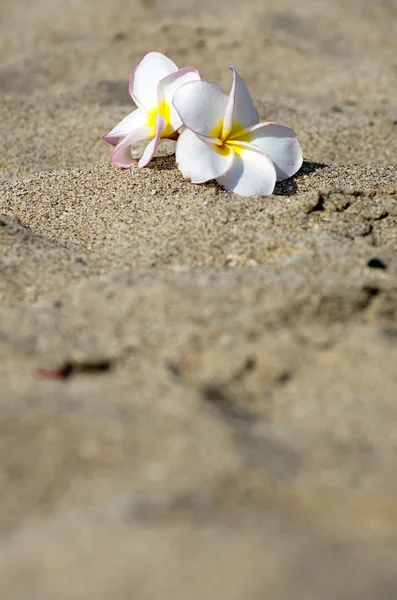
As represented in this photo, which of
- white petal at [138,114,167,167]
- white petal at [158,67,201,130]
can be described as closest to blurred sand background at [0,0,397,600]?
white petal at [138,114,167,167]

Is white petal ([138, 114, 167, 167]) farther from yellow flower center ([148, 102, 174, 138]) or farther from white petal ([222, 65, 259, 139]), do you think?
white petal ([222, 65, 259, 139])

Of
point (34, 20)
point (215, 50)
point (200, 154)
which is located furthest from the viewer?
point (34, 20)

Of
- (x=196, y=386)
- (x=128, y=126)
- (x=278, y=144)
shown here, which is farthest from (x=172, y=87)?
(x=196, y=386)

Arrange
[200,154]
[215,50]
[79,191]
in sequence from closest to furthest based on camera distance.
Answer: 1. [200,154]
2. [79,191]
3. [215,50]

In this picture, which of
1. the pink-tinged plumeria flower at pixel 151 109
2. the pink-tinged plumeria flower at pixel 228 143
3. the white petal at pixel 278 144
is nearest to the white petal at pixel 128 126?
the pink-tinged plumeria flower at pixel 151 109

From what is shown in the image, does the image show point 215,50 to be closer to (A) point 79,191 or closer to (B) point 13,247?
(A) point 79,191

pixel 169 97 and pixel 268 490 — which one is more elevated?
pixel 169 97

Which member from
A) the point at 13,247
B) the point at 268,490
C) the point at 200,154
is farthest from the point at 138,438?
the point at 200,154

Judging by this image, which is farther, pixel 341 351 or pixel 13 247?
pixel 13 247
